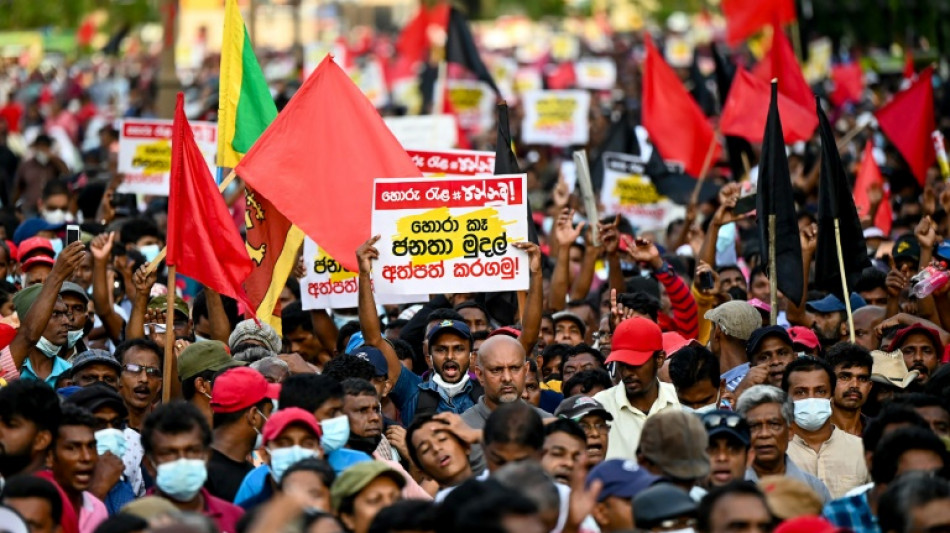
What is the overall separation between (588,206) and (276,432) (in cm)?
597

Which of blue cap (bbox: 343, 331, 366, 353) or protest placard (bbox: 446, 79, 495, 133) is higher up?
protest placard (bbox: 446, 79, 495, 133)

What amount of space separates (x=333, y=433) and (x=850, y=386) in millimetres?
2715

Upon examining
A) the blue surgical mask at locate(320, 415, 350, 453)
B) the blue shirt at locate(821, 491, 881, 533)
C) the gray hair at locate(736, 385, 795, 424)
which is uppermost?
the gray hair at locate(736, 385, 795, 424)

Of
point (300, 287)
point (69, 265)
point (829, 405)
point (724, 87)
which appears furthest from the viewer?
point (724, 87)

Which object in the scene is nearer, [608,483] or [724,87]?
[608,483]

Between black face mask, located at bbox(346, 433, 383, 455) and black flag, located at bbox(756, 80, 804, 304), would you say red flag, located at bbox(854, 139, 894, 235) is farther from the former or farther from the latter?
black face mask, located at bbox(346, 433, 383, 455)

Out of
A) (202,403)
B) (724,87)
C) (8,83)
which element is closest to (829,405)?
(202,403)

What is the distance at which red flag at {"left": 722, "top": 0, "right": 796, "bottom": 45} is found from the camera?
2133 cm

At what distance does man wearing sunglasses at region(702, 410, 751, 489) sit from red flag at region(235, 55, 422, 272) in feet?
10.7

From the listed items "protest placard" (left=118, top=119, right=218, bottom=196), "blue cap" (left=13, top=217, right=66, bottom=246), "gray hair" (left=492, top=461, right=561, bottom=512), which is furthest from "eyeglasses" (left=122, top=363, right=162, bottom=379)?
"protest placard" (left=118, top=119, right=218, bottom=196)

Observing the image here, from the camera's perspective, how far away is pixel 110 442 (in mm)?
7609

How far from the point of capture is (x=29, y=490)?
21.4 feet

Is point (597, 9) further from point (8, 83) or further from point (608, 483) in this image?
point (608, 483)

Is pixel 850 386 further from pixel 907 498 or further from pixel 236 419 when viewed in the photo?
pixel 236 419
